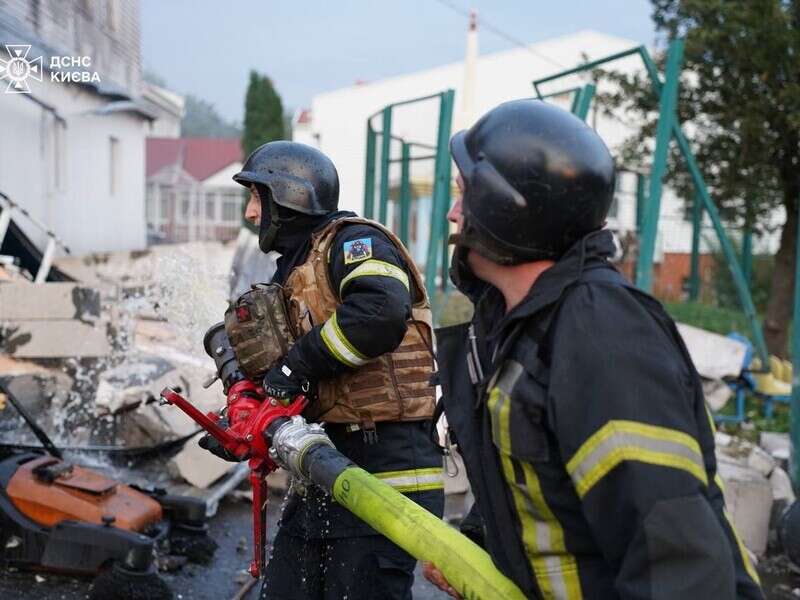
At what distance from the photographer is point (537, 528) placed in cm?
150

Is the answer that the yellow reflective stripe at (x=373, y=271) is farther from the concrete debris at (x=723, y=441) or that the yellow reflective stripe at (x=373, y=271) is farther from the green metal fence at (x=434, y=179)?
the green metal fence at (x=434, y=179)

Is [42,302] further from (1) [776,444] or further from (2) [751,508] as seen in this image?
(1) [776,444]

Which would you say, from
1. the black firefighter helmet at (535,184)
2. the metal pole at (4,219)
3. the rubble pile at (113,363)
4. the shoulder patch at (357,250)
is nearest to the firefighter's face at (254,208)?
the shoulder patch at (357,250)

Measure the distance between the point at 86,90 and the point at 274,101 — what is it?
79.7 ft

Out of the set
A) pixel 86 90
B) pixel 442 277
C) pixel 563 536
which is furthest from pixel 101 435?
pixel 86 90

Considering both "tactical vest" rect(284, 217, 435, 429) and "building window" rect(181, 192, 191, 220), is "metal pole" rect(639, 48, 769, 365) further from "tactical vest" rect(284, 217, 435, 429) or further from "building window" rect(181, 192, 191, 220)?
"building window" rect(181, 192, 191, 220)

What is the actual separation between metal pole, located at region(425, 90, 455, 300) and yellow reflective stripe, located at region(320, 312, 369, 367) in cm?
472

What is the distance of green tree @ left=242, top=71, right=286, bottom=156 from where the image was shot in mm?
38688

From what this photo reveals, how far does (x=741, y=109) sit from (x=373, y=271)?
8.57 m

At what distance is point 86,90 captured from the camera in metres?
15.3

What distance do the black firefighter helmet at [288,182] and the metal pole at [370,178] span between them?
18.0ft

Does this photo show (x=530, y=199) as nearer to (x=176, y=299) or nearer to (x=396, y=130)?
(x=176, y=299)

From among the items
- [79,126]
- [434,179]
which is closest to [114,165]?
[79,126]

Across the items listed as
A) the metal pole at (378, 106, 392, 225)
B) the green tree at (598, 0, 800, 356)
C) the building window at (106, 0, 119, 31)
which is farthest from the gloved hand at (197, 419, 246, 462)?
the building window at (106, 0, 119, 31)
